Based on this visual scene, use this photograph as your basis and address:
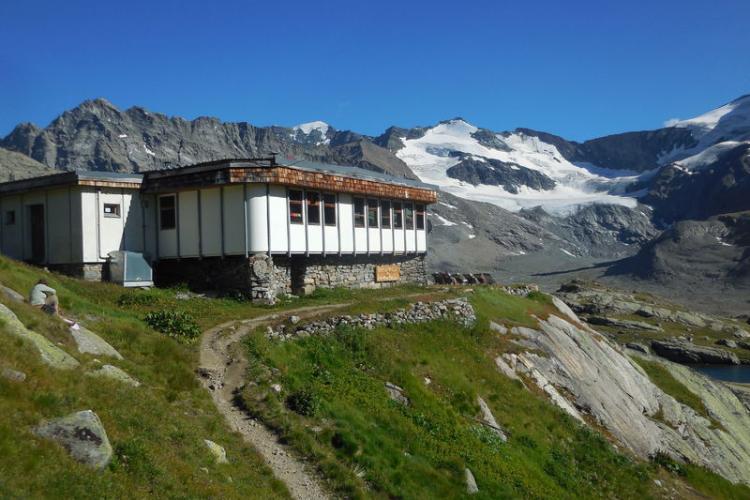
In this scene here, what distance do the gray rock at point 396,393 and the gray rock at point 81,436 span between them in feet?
39.6

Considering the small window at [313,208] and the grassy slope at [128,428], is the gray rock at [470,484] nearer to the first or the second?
the grassy slope at [128,428]

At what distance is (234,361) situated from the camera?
20422 mm

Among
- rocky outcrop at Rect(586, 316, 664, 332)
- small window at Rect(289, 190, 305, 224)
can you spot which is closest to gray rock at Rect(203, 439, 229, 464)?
small window at Rect(289, 190, 305, 224)

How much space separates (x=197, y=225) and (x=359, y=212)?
989 cm

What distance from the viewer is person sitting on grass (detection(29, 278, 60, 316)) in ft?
56.0

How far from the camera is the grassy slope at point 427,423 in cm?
1755

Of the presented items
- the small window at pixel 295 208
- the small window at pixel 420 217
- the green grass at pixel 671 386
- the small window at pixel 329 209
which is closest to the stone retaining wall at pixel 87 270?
the small window at pixel 295 208

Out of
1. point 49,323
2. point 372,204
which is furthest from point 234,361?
point 372,204

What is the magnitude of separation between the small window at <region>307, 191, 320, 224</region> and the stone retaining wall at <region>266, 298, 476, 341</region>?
871 cm

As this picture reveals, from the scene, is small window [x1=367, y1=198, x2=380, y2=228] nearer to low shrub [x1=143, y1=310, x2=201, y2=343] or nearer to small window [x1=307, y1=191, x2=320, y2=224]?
small window [x1=307, y1=191, x2=320, y2=224]

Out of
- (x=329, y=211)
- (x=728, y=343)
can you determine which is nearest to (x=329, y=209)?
(x=329, y=211)

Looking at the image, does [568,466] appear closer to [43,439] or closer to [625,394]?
[625,394]

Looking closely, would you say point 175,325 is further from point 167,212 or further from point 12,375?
point 167,212

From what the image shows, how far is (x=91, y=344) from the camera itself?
A: 16156 millimetres
